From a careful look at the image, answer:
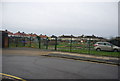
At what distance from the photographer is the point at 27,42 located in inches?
757

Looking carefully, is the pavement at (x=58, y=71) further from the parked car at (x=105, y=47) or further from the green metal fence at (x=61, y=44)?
the parked car at (x=105, y=47)

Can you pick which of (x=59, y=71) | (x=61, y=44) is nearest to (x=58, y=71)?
(x=59, y=71)

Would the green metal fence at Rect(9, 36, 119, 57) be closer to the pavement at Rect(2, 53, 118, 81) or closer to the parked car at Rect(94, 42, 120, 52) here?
the parked car at Rect(94, 42, 120, 52)

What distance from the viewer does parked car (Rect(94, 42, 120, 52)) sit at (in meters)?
13.4

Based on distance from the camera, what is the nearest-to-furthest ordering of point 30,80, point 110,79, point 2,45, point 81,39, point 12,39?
point 30,80, point 110,79, point 81,39, point 2,45, point 12,39

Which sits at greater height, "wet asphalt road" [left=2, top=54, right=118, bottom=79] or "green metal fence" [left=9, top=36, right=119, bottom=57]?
"green metal fence" [left=9, top=36, right=119, bottom=57]

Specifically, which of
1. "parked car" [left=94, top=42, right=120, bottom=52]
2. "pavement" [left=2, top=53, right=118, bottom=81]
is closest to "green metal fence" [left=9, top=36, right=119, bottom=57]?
"parked car" [left=94, top=42, right=120, bottom=52]

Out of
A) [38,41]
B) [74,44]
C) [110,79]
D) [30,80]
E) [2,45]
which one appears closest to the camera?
[30,80]

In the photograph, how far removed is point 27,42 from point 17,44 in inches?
82.4

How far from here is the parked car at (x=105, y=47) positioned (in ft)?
43.8

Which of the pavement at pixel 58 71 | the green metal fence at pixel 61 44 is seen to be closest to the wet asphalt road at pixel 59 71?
the pavement at pixel 58 71

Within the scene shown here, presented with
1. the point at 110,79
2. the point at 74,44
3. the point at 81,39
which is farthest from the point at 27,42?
the point at 110,79

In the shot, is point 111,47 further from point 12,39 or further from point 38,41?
point 12,39

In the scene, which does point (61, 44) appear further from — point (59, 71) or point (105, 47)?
point (59, 71)
